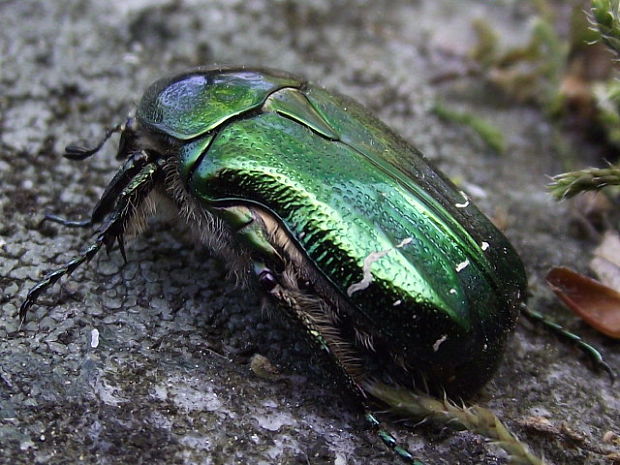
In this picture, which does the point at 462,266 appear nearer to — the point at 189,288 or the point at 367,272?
the point at 367,272

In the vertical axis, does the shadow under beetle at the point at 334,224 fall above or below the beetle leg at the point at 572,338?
above

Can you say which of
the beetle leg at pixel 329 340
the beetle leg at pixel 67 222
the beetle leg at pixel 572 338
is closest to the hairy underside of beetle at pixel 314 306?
the beetle leg at pixel 329 340

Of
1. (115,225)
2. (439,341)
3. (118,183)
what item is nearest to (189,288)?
(115,225)

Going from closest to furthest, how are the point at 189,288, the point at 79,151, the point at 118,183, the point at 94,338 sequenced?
the point at 94,338, the point at 118,183, the point at 189,288, the point at 79,151

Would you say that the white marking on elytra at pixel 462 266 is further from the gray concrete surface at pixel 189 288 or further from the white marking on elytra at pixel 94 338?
the white marking on elytra at pixel 94 338

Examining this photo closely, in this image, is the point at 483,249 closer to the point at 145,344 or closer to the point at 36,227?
the point at 145,344

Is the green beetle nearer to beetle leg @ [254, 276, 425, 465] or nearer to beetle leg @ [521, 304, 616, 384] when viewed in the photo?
beetle leg @ [254, 276, 425, 465]
